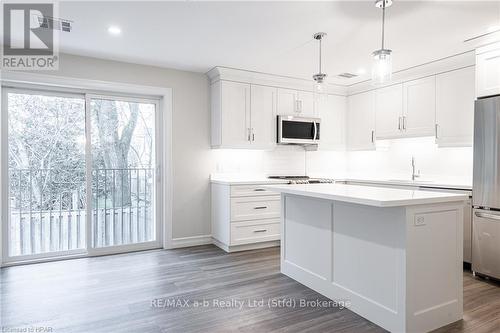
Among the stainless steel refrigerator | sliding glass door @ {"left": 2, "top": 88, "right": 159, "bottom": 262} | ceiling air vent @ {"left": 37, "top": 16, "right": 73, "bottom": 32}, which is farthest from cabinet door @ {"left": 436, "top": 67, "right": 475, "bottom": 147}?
ceiling air vent @ {"left": 37, "top": 16, "right": 73, "bottom": 32}

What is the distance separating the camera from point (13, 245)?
3686mm

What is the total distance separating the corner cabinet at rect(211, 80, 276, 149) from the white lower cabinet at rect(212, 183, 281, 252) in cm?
69

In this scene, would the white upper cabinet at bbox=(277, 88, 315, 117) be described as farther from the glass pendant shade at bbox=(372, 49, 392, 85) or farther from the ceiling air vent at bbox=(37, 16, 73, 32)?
the ceiling air vent at bbox=(37, 16, 73, 32)

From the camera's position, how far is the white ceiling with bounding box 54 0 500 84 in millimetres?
2635

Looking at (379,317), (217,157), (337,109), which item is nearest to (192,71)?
(217,157)

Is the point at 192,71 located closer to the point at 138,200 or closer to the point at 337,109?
the point at 138,200

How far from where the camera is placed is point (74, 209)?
3998mm

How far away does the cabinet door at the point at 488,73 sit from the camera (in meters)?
3.18

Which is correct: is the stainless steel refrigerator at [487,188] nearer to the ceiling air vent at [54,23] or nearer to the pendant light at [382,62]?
the pendant light at [382,62]

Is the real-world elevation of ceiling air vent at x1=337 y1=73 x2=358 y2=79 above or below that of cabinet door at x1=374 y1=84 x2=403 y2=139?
above

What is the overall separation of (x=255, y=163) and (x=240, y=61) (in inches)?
62.4

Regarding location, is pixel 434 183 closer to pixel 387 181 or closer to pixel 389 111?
pixel 387 181

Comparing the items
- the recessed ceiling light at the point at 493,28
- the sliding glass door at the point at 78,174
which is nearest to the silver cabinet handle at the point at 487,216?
the recessed ceiling light at the point at 493,28

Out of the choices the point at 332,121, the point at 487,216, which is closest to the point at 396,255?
the point at 487,216
